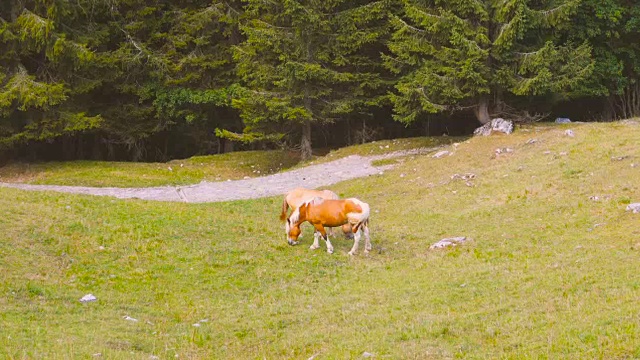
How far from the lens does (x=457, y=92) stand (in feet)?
112

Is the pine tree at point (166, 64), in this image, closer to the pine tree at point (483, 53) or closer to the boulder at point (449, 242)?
the pine tree at point (483, 53)

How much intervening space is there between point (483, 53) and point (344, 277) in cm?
2008

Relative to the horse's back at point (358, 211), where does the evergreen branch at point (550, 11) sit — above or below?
above

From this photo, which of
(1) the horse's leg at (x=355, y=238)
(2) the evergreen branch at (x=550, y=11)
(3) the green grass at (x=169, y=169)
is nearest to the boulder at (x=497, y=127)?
(3) the green grass at (x=169, y=169)

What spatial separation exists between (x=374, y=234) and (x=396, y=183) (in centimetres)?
904

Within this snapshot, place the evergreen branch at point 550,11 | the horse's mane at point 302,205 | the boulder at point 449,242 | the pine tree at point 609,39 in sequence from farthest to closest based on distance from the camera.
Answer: the pine tree at point 609,39, the evergreen branch at point 550,11, the boulder at point 449,242, the horse's mane at point 302,205

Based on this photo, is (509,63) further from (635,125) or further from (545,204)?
(545,204)

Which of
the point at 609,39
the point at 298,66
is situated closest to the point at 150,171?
the point at 298,66

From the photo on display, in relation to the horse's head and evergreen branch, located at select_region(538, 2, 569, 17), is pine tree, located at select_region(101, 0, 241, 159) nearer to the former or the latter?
evergreen branch, located at select_region(538, 2, 569, 17)

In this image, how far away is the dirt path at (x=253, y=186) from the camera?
1187 inches

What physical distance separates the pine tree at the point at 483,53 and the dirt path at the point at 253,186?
10.8 ft

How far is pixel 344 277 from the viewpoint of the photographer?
54.2 ft

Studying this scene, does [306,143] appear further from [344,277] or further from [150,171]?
[344,277]

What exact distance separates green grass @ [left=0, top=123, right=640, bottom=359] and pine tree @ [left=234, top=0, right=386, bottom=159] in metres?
12.6
